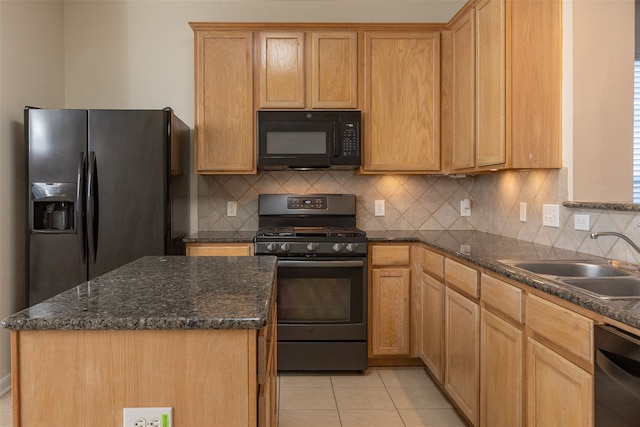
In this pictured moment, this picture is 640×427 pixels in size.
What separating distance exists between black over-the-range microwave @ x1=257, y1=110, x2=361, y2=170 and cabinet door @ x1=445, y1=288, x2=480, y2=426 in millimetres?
1254

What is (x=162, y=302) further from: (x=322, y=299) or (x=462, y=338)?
(x=322, y=299)

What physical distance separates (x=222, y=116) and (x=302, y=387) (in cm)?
195

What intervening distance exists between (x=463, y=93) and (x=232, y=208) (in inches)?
75.7

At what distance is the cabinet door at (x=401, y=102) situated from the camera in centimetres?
335

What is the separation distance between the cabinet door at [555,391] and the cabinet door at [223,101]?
2.35m

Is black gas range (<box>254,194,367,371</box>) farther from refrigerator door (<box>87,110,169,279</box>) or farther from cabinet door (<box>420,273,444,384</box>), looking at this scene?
refrigerator door (<box>87,110,169,279</box>)

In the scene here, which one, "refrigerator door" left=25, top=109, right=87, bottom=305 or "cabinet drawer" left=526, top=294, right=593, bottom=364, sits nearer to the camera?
"cabinet drawer" left=526, top=294, right=593, bottom=364

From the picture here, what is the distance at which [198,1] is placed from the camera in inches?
145

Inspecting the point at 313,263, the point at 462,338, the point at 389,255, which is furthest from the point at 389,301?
the point at 462,338

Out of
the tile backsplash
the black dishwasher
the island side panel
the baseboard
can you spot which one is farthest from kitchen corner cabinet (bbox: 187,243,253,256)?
the black dishwasher

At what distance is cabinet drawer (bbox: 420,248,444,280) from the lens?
2703 mm

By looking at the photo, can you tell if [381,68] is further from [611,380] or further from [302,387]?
[611,380]

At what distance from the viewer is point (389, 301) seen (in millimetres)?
3199

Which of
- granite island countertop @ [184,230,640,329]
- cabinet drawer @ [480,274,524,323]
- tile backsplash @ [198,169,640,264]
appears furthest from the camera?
tile backsplash @ [198,169,640,264]
